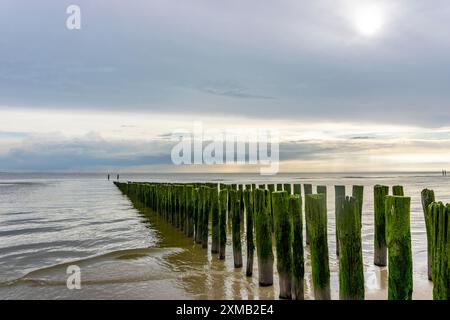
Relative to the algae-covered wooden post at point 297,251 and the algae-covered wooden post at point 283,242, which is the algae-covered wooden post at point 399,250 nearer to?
the algae-covered wooden post at point 297,251

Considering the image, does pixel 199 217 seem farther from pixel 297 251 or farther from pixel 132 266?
pixel 297 251

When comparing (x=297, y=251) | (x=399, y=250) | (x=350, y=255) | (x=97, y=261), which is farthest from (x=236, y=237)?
(x=399, y=250)

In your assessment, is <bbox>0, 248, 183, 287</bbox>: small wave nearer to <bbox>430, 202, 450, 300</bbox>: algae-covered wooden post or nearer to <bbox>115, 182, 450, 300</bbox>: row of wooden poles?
<bbox>115, 182, 450, 300</bbox>: row of wooden poles

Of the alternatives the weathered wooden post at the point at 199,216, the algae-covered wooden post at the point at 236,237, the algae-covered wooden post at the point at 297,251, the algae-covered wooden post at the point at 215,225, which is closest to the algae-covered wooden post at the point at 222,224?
the algae-covered wooden post at the point at 215,225

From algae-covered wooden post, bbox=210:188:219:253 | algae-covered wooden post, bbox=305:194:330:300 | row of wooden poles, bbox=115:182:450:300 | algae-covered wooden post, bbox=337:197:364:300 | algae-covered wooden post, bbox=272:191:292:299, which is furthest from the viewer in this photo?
algae-covered wooden post, bbox=210:188:219:253

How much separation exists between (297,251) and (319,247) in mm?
570

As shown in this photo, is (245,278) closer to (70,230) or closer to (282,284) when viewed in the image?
(282,284)

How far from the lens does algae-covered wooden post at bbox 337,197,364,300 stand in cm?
485

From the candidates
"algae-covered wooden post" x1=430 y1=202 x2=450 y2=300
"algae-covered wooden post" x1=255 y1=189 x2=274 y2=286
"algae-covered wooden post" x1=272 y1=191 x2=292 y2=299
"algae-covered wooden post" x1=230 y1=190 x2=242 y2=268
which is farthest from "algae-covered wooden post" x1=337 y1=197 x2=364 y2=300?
"algae-covered wooden post" x1=230 y1=190 x2=242 y2=268

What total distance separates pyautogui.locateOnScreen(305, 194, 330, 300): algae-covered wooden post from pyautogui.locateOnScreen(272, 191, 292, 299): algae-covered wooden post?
2.45 feet

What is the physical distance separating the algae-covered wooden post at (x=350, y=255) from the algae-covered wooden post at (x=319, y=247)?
0.90 ft

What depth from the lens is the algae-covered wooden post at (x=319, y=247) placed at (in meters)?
5.23
